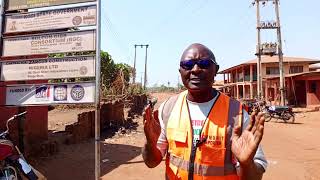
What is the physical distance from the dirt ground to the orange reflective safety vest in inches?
205

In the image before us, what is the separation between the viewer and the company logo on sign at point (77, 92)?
5.09m

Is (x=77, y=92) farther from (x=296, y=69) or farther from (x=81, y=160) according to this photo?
(x=296, y=69)

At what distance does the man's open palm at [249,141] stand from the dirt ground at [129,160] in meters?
5.47

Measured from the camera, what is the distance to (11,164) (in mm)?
4578

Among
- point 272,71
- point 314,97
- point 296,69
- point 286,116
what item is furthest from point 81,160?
point 296,69

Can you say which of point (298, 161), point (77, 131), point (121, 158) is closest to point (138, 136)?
point (77, 131)

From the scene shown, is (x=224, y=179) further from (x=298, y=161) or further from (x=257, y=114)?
(x=298, y=161)

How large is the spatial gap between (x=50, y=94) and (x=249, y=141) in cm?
363

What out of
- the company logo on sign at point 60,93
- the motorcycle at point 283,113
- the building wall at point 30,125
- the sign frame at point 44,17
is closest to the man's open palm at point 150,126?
the sign frame at point 44,17

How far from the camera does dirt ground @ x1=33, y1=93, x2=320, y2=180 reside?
306 inches

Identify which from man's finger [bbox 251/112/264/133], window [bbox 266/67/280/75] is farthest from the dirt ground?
window [bbox 266/67/280/75]

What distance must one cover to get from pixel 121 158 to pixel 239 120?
7393mm

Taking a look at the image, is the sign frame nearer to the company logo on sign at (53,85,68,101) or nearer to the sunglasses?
the company logo on sign at (53,85,68,101)

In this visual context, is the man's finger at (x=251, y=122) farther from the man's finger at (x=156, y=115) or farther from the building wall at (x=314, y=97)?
the building wall at (x=314, y=97)
